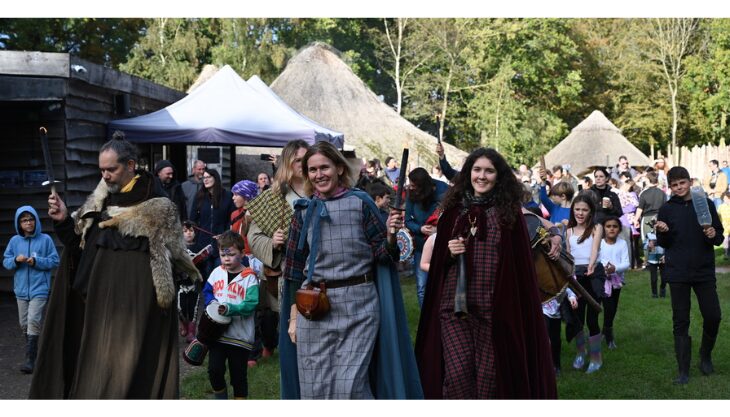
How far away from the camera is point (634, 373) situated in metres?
8.75

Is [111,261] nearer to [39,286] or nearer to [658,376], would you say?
[39,286]

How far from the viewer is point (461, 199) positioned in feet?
20.6

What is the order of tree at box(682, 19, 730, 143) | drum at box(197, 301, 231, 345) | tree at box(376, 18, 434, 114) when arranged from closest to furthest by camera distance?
1. drum at box(197, 301, 231, 345)
2. tree at box(682, 19, 730, 143)
3. tree at box(376, 18, 434, 114)

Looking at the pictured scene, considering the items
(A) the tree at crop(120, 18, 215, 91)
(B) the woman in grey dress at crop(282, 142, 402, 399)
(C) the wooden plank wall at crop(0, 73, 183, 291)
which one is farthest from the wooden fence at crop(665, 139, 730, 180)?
(B) the woman in grey dress at crop(282, 142, 402, 399)

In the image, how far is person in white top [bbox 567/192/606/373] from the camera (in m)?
8.88

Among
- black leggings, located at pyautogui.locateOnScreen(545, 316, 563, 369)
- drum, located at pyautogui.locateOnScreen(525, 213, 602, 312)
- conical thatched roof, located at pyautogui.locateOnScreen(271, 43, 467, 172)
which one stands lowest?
black leggings, located at pyautogui.locateOnScreen(545, 316, 563, 369)

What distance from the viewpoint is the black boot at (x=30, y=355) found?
28.8 ft

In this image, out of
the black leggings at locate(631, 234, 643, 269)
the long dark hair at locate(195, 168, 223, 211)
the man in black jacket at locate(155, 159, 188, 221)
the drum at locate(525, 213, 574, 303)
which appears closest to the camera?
the drum at locate(525, 213, 574, 303)

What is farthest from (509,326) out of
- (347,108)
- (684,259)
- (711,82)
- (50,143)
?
(711,82)

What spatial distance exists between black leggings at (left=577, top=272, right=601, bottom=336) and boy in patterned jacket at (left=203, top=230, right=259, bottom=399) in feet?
10.6

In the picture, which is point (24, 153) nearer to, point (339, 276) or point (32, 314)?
point (32, 314)

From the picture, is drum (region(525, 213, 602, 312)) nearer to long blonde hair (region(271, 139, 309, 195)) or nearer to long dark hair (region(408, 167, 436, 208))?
long blonde hair (region(271, 139, 309, 195))

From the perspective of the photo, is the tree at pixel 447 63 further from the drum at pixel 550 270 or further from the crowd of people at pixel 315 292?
the crowd of people at pixel 315 292

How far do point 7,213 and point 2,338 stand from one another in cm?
312
